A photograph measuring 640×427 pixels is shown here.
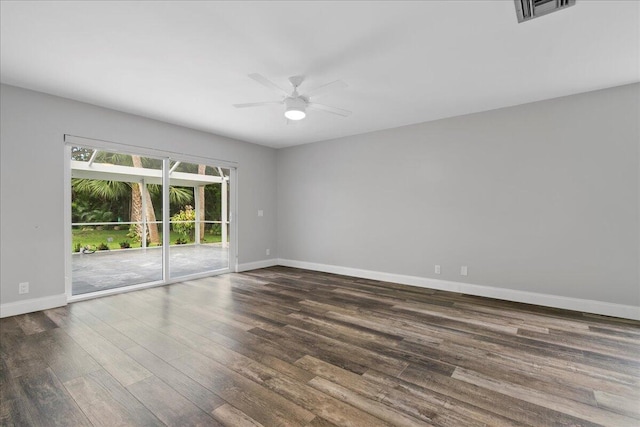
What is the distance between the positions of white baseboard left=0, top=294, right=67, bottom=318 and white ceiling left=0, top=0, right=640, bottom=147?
2526 millimetres

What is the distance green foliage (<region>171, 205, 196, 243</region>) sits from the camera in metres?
5.12

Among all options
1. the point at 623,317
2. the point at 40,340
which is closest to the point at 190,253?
the point at 40,340

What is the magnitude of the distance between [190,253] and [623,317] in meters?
6.58

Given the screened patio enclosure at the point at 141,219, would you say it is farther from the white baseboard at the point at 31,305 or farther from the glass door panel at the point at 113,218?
the white baseboard at the point at 31,305

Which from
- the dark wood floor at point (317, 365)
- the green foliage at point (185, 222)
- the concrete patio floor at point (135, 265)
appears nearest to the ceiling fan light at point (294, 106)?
the dark wood floor at point (317, 365)

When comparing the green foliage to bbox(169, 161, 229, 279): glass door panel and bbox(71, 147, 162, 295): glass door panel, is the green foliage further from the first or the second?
bbox(71, 147, 162, 295): glass door panel

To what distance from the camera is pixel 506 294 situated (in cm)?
404

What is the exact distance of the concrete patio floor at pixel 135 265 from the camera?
4555mm

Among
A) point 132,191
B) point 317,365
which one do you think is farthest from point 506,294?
point 132,191

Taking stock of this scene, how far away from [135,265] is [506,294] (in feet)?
20.6

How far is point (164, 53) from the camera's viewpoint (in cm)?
269

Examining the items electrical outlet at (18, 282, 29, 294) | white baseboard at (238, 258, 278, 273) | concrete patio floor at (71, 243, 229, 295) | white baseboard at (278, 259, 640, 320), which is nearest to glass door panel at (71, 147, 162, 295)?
concrete patio floor at (71, 243, 229, 295)

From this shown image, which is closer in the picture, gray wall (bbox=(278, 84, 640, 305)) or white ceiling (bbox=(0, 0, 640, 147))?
white ceiling (bbox=(0, 0, 640, 147))

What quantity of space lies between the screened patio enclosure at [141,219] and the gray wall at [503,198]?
2.28 metres
